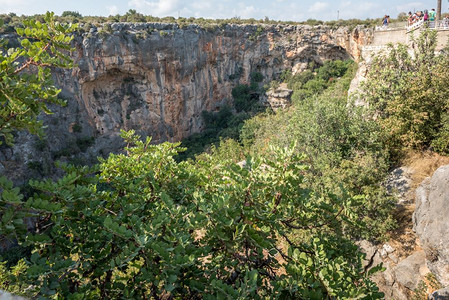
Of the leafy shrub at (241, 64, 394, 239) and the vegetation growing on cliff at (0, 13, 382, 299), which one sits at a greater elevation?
the vegetation growing on cliff at (0, 13, 382, 299)

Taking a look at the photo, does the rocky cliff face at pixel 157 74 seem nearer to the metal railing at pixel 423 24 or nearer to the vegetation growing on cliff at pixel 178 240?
the metal railing at pixel 423 24

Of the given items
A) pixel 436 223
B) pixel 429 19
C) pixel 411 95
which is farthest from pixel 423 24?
pixel 436 223

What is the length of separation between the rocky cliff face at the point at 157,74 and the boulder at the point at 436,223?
85.3ft

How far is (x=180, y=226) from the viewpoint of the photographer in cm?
260

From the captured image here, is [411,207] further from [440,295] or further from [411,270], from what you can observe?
[440,295]

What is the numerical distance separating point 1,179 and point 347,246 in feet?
11.2

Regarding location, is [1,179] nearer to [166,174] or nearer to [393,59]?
[166,174]

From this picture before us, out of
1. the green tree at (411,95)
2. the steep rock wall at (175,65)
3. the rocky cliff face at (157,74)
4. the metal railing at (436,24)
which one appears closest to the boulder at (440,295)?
the green tree at (411,95)

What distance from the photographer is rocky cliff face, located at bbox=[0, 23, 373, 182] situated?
25.9 metres

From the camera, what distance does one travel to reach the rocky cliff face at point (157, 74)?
25.9m

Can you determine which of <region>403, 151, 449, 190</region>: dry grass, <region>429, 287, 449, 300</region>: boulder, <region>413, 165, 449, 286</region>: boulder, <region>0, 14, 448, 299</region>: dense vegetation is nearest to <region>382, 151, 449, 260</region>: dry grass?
<region>403, 151, 449, 190</region>: dry grass

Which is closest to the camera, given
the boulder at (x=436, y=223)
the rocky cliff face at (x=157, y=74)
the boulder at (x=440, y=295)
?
the boulder at (x=440, y=295)

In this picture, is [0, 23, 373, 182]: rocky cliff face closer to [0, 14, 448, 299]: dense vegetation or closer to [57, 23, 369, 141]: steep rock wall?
[57, 23, 369, 141]: steep rock wall

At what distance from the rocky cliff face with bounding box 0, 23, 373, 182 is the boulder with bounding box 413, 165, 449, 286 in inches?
1023
